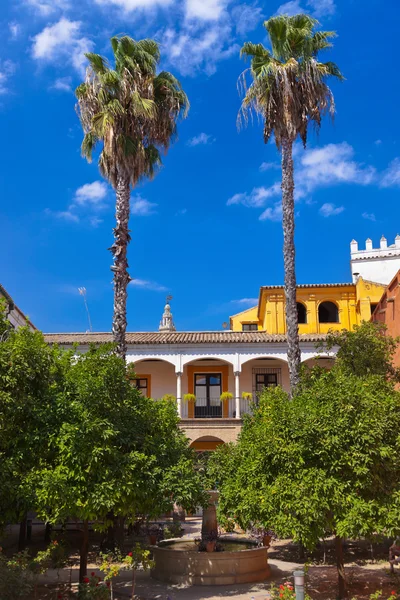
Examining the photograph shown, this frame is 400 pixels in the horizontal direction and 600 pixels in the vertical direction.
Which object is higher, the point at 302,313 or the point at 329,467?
the point at 302,313

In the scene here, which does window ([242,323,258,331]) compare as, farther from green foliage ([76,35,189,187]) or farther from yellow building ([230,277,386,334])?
green foliage ([76,35,189,187])

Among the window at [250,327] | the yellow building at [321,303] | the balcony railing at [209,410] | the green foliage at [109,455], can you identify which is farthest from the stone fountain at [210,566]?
the window at [250,327]

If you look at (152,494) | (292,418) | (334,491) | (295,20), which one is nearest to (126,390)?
(152,494)

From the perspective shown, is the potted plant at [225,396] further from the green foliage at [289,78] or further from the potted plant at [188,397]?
the green foliage at [289,78]

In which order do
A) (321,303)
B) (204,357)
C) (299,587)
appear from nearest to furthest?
1. (299,587)
2. (204,357)
3. (321,303)

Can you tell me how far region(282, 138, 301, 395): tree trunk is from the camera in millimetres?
16844

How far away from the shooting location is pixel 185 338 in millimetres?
27078

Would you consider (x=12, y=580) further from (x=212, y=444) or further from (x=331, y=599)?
(x=212, y=444)

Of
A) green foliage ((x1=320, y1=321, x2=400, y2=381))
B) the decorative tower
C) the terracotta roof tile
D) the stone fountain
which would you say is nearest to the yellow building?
the terracotta roof tile

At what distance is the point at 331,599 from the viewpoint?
10.2m

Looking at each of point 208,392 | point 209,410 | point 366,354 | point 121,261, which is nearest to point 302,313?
point 208,392

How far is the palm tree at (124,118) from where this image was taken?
1675 centimetres

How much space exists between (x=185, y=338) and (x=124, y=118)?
12366 millimetres

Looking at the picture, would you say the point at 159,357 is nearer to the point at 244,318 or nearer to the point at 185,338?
the point at 185,338
